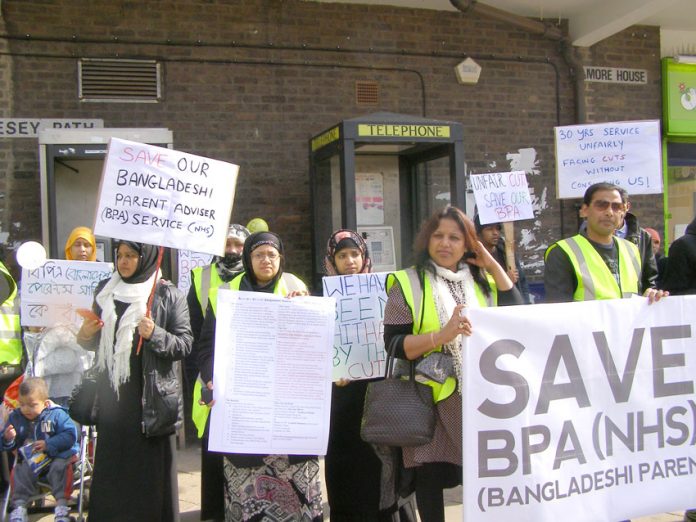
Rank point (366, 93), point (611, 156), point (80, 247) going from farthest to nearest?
point (366, 93), point (611, 156), point (80, 247)

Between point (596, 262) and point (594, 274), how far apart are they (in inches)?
2.8

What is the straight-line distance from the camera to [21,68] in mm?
6914

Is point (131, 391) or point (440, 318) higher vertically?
point (440, 318)

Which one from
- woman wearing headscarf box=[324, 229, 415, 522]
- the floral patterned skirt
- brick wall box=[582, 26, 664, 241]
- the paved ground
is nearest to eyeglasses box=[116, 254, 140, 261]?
the floral patterned skirt

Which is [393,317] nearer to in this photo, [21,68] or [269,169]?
[269,169]

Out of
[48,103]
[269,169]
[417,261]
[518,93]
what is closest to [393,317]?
[417,261]

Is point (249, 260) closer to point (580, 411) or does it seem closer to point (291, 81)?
point (580, 411)

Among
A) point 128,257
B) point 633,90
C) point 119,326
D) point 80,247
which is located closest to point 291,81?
point 80,247

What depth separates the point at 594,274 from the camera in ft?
12.5

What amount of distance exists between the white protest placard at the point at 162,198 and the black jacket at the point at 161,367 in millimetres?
368

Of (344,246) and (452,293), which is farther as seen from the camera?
(344,246)

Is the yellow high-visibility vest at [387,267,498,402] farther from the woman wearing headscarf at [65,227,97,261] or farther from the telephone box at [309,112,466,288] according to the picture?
the telephone box at [309,112,466,288]

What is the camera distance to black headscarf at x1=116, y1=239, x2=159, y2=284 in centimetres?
383

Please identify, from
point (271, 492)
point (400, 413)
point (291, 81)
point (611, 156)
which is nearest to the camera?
point (400, 413)
